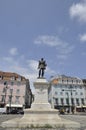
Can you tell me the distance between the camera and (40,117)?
12.9 m

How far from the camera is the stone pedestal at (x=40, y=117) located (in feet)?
37.1

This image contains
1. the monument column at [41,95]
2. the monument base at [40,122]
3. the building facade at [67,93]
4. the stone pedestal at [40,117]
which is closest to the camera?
the monument base at [40,122]

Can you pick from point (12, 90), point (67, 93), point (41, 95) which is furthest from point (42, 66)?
point (67, 93)

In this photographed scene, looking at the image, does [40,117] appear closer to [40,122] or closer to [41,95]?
[40,122]

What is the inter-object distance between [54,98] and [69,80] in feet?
34.0

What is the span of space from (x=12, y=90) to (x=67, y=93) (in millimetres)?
23359

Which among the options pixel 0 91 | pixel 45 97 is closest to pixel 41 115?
pixel 45 97

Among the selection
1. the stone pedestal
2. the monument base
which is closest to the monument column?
the stone pedestal

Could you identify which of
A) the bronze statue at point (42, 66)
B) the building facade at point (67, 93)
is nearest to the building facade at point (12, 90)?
the building facade at point (67, 93)

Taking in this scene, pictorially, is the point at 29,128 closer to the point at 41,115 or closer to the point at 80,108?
the point at 41,115

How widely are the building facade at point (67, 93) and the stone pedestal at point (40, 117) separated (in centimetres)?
5079

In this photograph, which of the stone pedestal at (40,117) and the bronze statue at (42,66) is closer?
the stone pedestal at (40,117)

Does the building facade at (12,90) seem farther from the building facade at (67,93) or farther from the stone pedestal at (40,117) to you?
the stone pedestal at (40,117)

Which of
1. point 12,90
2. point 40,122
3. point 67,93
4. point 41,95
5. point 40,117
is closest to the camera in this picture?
point 40,122
